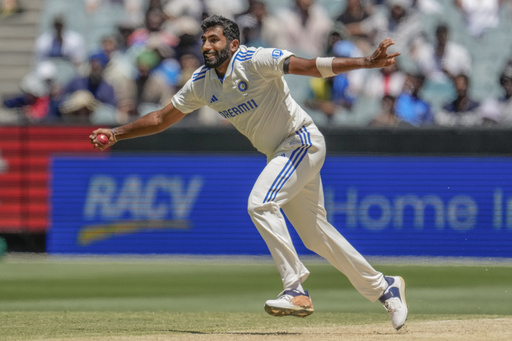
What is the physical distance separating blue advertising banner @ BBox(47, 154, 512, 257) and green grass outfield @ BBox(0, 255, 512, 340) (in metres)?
0.25

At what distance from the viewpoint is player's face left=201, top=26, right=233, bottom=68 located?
7.04 metres

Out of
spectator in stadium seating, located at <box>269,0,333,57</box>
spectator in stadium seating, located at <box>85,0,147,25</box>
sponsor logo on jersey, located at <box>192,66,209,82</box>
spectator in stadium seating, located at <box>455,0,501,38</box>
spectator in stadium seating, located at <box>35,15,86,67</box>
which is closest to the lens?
sponsor logo on jersey, located at <box>192,66,209,82</box>

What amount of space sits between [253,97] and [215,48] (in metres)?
0.45

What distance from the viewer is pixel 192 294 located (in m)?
9.92

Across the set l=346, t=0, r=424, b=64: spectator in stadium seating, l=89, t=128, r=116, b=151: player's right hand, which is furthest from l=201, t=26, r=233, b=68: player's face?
l=346, t=0, r=424, b=64: spectator in stadium seating

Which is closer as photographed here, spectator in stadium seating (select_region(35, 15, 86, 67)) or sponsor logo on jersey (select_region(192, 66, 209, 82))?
sponsor logo on jersey (select_region(192, 66, 209, 82))

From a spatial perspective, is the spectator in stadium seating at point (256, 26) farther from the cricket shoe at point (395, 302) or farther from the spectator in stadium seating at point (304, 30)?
the cricket shoe at point (395, 302)

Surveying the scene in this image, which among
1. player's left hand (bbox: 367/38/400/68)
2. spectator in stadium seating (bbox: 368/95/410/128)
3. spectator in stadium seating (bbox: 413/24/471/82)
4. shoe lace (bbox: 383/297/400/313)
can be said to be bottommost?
shoe lace (bbox: 383/297/400/313)

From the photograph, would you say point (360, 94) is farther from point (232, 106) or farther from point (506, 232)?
point (232, 106)

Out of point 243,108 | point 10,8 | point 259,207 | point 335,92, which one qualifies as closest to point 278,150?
point 243,108

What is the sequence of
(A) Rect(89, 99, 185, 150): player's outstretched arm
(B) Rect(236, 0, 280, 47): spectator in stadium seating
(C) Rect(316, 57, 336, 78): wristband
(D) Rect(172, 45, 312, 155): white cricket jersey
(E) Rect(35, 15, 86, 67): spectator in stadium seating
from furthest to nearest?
(E) Rect(35, 15, 86, 67): spectator in stadium seating
(B) Rect(236, 0, 280, 47): spectator in stadium seating
(A) Rect(89, 99, 185, 150): player's outstretched arm
(D) Rect(172, 45, 312, 155): white cricket jersey
(C) Rect(316, 57, 336, 78): wristband

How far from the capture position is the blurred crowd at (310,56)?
14.0 meters

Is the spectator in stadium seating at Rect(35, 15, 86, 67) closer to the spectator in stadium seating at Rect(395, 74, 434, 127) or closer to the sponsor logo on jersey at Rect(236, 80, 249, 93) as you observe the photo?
the spectator in stadium seating at Rect(395, 74, 434, 127)

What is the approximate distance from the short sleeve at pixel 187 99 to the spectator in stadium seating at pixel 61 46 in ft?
29.3
